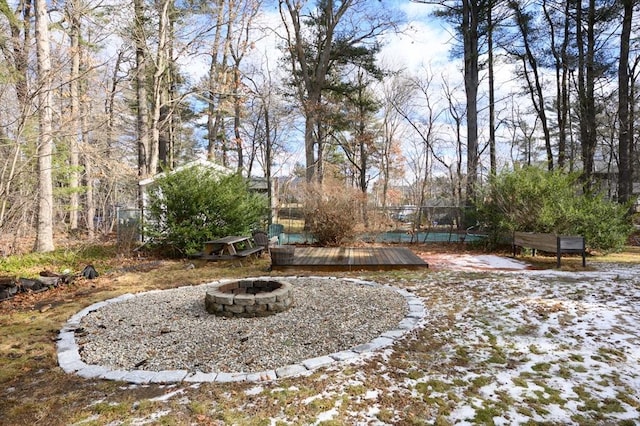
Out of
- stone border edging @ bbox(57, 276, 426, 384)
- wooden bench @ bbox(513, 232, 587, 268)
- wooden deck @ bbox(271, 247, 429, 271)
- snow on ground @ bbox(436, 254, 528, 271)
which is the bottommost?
stone border edging @ bbox(57, 276, 426, 384)

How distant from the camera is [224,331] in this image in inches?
146

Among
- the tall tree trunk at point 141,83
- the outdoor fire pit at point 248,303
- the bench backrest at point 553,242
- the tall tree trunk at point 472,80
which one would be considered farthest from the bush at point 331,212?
the tall tree trunk at point 472,80

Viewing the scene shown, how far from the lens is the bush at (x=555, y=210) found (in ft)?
26.8

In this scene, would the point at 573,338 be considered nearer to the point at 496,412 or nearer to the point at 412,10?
the point at 496,412

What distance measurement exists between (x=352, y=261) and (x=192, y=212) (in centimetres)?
411

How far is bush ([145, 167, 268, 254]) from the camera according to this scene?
855 cm

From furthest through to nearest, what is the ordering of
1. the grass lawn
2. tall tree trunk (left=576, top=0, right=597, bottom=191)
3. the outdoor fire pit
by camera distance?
tall tree trunk (left=576, top=0, right=597, bottom=191) < the outdoor fire pit < the grass lawn

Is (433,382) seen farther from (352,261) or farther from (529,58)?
(529,58)

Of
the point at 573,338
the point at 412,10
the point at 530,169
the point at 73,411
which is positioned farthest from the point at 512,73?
the point at 73,411

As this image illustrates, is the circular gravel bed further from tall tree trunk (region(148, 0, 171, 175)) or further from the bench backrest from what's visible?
tall tree trunk (region(148, 0, 171, 175))

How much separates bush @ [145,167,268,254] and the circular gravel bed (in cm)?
351

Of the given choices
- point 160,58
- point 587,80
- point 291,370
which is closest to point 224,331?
point 291,370

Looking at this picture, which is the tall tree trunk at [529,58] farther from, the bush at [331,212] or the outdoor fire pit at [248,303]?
the outdoor fire pit at [248,303]

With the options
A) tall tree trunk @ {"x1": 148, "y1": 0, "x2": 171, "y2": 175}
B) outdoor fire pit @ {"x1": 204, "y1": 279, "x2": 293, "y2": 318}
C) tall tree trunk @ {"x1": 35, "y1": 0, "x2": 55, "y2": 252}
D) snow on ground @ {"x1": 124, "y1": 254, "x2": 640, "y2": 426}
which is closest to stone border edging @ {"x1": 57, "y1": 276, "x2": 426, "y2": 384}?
snow on ground @ {"x1": 124, "y1": 254, "x2": 640, "y2": 426}
